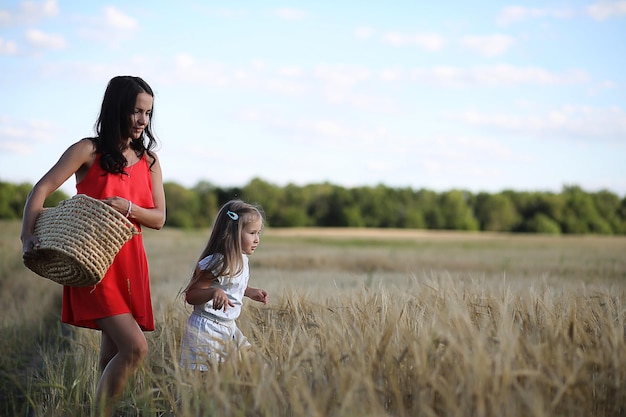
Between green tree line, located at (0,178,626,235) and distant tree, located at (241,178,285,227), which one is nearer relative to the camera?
green tree line, located at (0,178,626,235)

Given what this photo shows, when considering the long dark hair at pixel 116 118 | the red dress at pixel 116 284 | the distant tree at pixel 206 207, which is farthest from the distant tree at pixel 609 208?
the long dark hair at pixel 116 118

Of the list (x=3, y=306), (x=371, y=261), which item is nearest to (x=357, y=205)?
(x=371, y=261)

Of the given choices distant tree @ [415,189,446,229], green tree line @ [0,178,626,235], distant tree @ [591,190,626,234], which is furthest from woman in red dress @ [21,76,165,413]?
distant tree @ [591,190,626,234]

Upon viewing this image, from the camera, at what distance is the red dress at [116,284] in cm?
346

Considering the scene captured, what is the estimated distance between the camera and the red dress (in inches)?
136

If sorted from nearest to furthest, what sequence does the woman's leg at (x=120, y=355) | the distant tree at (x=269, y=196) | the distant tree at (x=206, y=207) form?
the woman's leg at (x=120, y=355), the distant tree at (x=206, y=207), the distant tree at (x=269, y=196)

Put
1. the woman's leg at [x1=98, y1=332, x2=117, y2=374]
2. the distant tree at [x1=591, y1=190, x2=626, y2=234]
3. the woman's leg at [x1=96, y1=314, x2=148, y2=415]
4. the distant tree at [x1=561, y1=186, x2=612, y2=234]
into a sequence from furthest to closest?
the distant tree at [x1=591, y1=190, x2=626, y2=234] → the distant tree at [x1=561, y1=186, x2=612, y2=234] → the woman's leg at [x1=98, y1=332, x2=117, y2=374] → the woman's leg at [x1=96, y1=314, x2=148, y2=415]

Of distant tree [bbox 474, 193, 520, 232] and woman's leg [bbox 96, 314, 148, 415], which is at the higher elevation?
distant tree [bbox 474, 193, 520, 232]

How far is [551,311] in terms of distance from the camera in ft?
11.5

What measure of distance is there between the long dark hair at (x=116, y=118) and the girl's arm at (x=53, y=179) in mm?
97

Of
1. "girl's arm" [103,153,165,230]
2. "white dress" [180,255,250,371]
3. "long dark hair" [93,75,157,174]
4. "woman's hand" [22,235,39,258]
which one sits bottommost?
"white dress" [180,255,250,371]

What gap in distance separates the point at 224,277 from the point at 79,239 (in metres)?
0.92

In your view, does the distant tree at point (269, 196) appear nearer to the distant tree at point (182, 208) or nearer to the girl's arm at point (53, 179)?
the distant tree at point (182, 208)

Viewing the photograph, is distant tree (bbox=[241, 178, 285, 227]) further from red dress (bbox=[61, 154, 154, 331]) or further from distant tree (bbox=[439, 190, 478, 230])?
red dress (bbox=[61, 154, 154, 331])
